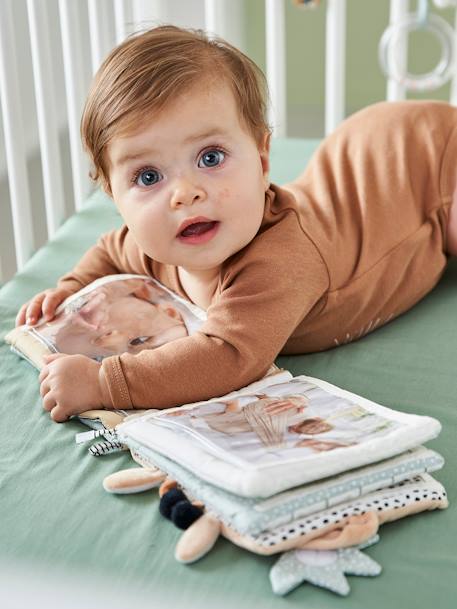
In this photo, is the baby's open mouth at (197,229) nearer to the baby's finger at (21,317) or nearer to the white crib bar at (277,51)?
the baby's finger at (21,317)

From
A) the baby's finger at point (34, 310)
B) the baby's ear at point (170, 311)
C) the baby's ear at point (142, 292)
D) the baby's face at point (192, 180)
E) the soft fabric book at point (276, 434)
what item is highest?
the baby's face at point (192, 180)

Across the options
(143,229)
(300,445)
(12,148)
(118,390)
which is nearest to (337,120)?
(12,148)

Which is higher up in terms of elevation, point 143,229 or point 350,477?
point 143,229

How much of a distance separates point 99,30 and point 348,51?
1394mm

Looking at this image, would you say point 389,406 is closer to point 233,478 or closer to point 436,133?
point 233,478

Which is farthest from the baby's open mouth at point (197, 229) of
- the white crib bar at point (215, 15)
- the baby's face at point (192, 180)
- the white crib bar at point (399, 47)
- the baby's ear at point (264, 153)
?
the white crib bar at point (215, 15)

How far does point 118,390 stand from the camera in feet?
3.33

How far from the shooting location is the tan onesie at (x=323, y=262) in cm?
102

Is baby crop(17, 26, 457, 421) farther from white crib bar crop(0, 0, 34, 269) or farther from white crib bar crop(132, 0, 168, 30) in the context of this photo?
white crib bar crop(132, 0, 168, 30)

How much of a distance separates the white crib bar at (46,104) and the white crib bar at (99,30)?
0.31 ft

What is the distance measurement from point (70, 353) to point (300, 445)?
39 cm

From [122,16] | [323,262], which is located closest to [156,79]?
[323,262]

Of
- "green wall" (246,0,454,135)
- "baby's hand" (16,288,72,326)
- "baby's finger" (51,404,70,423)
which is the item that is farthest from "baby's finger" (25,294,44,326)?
"green wall" (246,0,454,135)

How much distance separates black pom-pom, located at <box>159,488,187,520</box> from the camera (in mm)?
848
